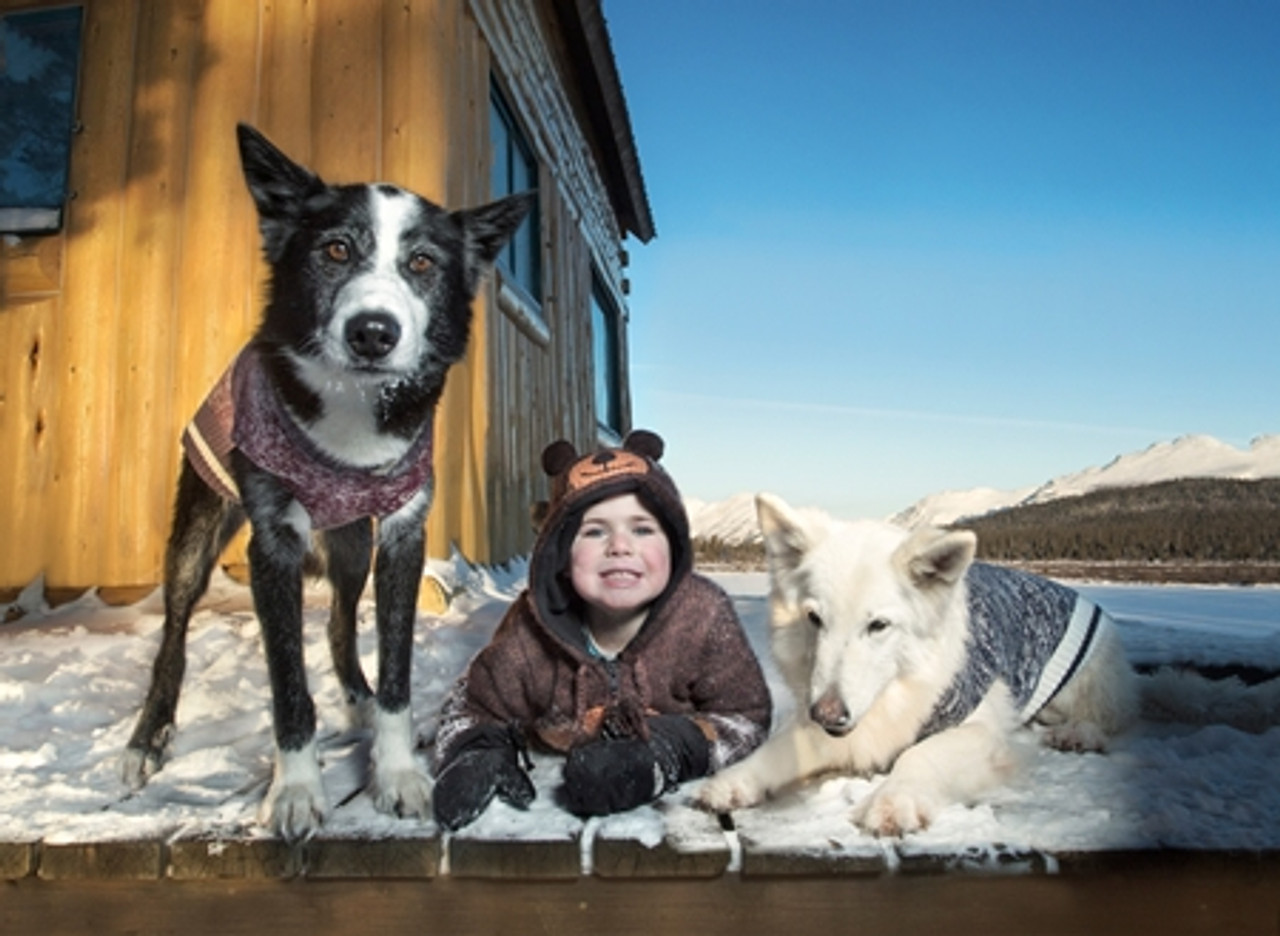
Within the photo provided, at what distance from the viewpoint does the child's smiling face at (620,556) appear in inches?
90.6

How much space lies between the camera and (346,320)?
1721 mm

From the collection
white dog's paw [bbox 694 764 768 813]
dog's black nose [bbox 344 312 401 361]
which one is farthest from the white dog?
dog's black nose [bbox 344 312 401 361]

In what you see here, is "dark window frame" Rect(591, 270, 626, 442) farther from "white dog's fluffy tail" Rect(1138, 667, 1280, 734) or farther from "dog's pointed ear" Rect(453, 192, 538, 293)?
"dog's pointed ear" Rect(453, 192, 538, 293)

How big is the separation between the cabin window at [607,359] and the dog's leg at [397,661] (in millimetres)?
8391

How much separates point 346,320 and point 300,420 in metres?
0.39

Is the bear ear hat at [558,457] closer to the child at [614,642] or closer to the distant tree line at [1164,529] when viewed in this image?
the child at [614,642]

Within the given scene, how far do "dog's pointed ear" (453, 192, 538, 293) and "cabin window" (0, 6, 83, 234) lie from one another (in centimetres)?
424

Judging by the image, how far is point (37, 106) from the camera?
17.1 ft

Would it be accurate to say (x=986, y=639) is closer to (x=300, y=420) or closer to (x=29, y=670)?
(x=300, y=420)

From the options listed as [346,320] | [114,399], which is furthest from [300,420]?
[114,399]

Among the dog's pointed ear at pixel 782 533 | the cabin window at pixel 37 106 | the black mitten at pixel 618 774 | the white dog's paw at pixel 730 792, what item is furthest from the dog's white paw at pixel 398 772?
the cabin window at pixel 37 106

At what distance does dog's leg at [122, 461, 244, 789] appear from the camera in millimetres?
2516

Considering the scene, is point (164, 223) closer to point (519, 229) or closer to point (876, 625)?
point (519, 229)

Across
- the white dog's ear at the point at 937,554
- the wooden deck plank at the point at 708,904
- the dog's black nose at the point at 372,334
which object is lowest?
the wooden deck plank at the point at 708,904
